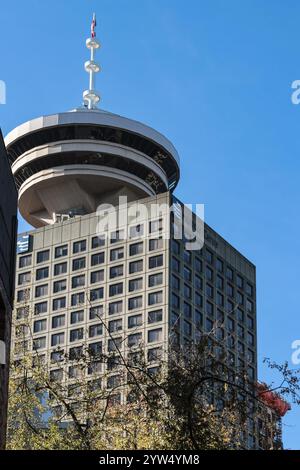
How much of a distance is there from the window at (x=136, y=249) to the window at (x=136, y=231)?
49.8 inches

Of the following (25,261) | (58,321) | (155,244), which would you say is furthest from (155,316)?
(25,261)

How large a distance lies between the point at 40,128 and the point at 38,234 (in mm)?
13730

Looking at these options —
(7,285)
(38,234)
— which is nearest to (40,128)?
(38,234)

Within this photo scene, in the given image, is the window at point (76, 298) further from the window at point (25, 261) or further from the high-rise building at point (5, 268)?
the high-rise building at point (5, 268)

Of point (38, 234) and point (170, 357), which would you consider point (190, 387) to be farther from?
point (38, 234)

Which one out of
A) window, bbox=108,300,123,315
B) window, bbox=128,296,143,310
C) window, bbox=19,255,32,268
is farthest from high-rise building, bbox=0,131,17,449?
window, bbox=19,255,32,268

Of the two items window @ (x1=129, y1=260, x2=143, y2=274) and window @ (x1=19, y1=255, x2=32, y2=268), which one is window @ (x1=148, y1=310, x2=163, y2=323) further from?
window @ (x1=19, y1=255, x2=32, y2=268)

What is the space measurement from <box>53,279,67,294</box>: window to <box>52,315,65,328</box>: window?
405cm

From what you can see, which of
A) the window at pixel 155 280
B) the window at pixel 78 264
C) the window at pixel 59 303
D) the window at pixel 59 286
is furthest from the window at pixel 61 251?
the window at pixel 155 280

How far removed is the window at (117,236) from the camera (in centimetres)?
13288

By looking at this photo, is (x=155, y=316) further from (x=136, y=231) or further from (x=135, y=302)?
(x=136, y=231)

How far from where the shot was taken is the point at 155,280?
126750 millimetres

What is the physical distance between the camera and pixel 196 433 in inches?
911

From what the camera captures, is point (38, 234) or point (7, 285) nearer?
point (7, 285)
